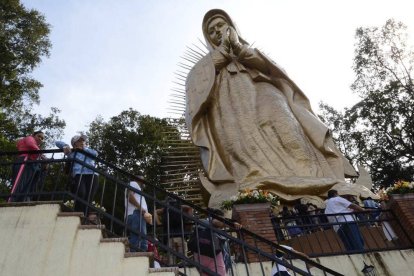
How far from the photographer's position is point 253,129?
11.9 metres

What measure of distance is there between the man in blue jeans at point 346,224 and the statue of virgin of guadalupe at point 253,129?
9.33ft

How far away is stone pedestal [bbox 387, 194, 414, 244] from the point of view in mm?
6473

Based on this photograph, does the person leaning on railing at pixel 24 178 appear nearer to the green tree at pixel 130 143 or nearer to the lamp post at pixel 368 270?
the lamp post at pixel 368 270

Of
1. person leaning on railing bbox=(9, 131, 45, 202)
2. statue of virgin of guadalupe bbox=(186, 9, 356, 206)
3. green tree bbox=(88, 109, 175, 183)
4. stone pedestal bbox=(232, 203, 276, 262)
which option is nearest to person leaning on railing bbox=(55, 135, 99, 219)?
person leaning on railing bbox=(9, 131, 45, 202)

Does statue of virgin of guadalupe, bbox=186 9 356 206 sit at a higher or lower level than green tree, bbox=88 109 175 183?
lower

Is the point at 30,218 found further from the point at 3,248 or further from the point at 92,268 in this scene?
the point at 92,268

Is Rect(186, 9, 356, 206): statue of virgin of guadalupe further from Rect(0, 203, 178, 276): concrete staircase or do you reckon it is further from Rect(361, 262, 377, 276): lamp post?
Rect(0, 203, 178, 276): concrete staircase

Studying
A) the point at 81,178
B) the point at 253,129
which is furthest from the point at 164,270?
the point at 253,129

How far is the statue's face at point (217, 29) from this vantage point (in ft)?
48.9

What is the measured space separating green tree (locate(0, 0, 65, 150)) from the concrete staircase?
11.3 meters

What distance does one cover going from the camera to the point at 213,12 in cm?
1558

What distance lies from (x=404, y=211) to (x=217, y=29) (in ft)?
33.9

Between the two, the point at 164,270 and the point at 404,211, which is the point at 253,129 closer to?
the point at 404,211

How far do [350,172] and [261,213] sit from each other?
5696 mm
